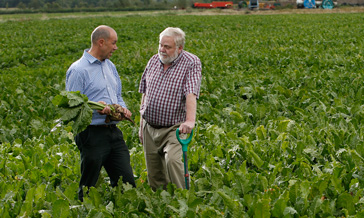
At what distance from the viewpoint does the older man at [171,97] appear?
3.89 metres

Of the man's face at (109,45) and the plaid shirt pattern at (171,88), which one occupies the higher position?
the man's face at (109,45)

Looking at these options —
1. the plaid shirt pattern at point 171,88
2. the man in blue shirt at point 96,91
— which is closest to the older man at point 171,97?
the plaid shirt pattern at point 171,88

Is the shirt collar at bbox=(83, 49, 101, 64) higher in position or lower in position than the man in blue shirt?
higher

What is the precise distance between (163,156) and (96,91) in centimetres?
100

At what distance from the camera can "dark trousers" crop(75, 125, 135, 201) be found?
3.86 metres

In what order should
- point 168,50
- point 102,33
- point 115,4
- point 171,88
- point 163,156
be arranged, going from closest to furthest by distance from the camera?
point 102,33 → point 168,50 → point 171,88 → point 163,156 → point 115,4

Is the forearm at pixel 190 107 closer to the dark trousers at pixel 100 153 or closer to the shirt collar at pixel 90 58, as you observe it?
the dark trousers at pixel 100 153

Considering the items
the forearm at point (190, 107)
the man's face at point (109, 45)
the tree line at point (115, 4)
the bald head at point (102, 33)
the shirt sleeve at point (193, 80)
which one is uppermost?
the bald head at point (102, 33)

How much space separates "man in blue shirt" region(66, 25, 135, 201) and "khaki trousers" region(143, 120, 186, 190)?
400 millimetres

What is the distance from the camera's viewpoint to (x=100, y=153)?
153 inches

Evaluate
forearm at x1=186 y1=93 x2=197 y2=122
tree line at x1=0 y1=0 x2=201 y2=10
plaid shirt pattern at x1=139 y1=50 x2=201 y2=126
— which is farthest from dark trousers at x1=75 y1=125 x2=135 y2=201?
tree line at x1=0 y1=0 x2=201 y2=10

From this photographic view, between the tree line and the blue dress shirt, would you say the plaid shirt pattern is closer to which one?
the blue dress shirt

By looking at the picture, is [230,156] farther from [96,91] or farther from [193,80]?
[96,91]

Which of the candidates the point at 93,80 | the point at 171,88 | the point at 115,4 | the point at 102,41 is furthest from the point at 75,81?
the point at 115,4
